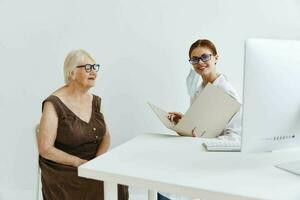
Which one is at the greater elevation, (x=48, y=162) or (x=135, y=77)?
(x=135, y=77)

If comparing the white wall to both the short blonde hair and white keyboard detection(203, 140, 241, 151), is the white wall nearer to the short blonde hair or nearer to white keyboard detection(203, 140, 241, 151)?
the short blonde hair

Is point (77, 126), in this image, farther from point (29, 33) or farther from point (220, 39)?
point (220, 39)

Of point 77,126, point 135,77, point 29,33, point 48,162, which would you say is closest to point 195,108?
point 77,126

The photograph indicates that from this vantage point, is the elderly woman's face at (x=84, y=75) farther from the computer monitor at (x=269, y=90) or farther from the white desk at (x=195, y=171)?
the computer monitor at (x=269, y=90)

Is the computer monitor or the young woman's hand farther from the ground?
the computer monitor

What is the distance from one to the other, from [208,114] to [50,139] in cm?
81

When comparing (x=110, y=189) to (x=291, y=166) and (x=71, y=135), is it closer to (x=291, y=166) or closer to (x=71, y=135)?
(x=291, y=166)

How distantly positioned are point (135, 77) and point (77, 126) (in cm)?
81

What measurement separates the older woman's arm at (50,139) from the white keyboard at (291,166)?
3.50 feet

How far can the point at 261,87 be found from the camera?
117cm

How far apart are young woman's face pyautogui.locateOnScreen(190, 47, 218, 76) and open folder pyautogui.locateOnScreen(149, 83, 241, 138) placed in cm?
51

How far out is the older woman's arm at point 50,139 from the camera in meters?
2.00

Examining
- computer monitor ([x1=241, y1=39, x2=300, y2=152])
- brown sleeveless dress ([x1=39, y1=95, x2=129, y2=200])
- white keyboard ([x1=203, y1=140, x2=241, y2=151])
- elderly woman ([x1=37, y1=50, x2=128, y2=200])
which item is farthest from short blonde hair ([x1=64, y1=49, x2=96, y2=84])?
computer monitor ([x1=241, y1=39, x2=300, y2=152])

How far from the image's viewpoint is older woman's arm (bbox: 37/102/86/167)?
1996 millimetres
